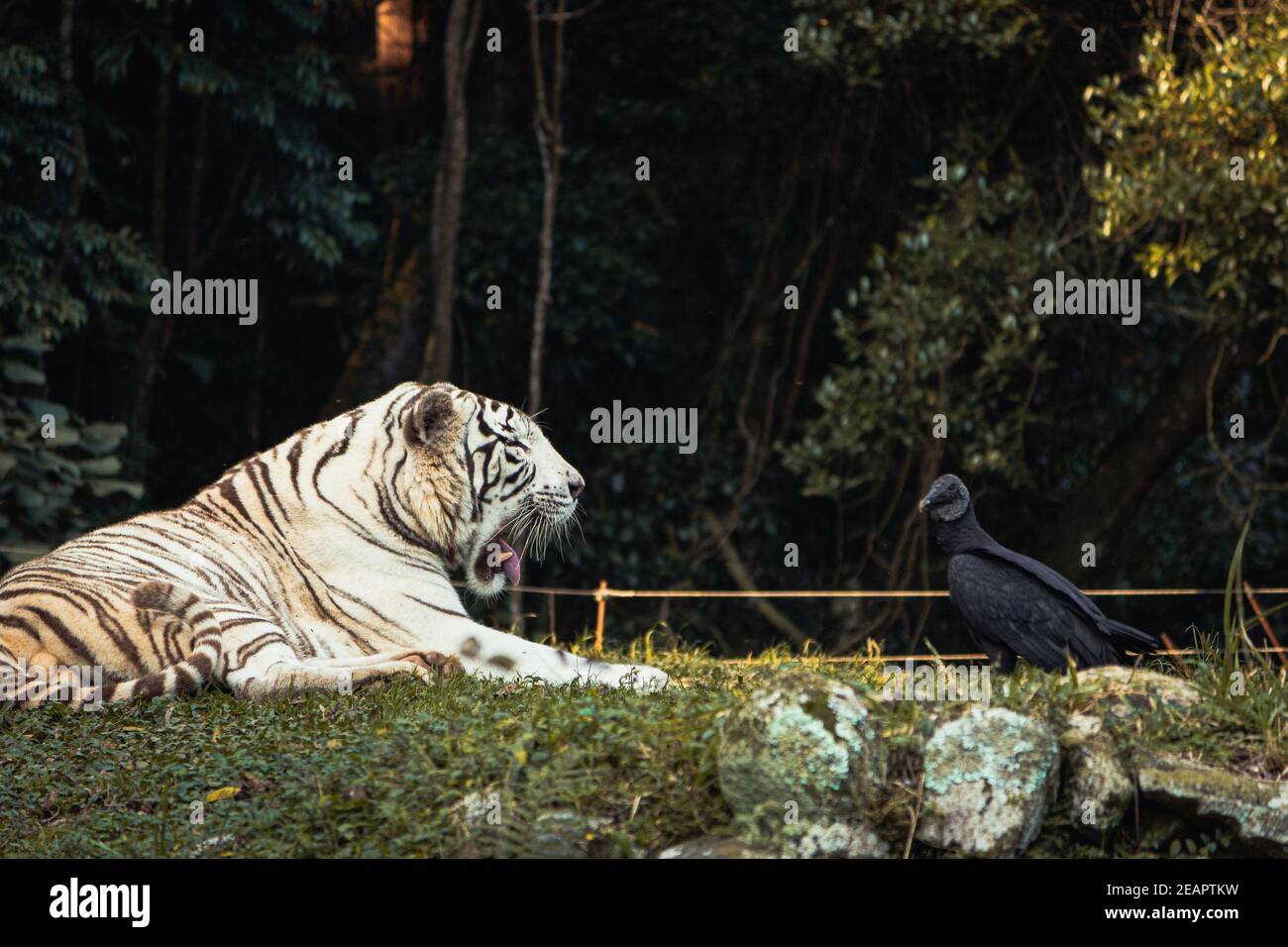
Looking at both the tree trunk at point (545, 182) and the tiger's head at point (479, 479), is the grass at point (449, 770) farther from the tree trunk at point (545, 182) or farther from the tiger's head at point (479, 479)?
the tree trunk at point (545, 182)

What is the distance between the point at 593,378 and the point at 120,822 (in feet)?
29.6

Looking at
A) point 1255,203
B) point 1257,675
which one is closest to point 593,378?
point 1255,203

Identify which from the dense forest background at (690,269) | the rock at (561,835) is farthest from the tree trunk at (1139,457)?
the rock at (561,835)

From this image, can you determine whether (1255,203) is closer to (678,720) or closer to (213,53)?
(678,720)

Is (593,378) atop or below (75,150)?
below

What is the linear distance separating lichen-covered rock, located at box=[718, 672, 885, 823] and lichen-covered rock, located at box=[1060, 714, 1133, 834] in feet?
1.77

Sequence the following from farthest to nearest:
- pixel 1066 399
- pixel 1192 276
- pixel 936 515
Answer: pixel 1066 399 → pixel 1192 276 → pixel 936 515

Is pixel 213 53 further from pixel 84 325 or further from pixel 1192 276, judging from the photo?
pixel 1192 276

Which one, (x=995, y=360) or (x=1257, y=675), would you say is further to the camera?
(x=995, y=360)

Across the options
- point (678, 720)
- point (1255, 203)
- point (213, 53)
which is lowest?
point (678, 720)

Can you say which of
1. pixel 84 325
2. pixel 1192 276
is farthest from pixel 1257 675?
pixel 84 325

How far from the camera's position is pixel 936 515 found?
5703 mm

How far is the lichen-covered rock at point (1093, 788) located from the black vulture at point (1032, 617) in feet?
2.80

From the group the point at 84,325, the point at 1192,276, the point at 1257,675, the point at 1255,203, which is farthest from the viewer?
the point at 84,325
